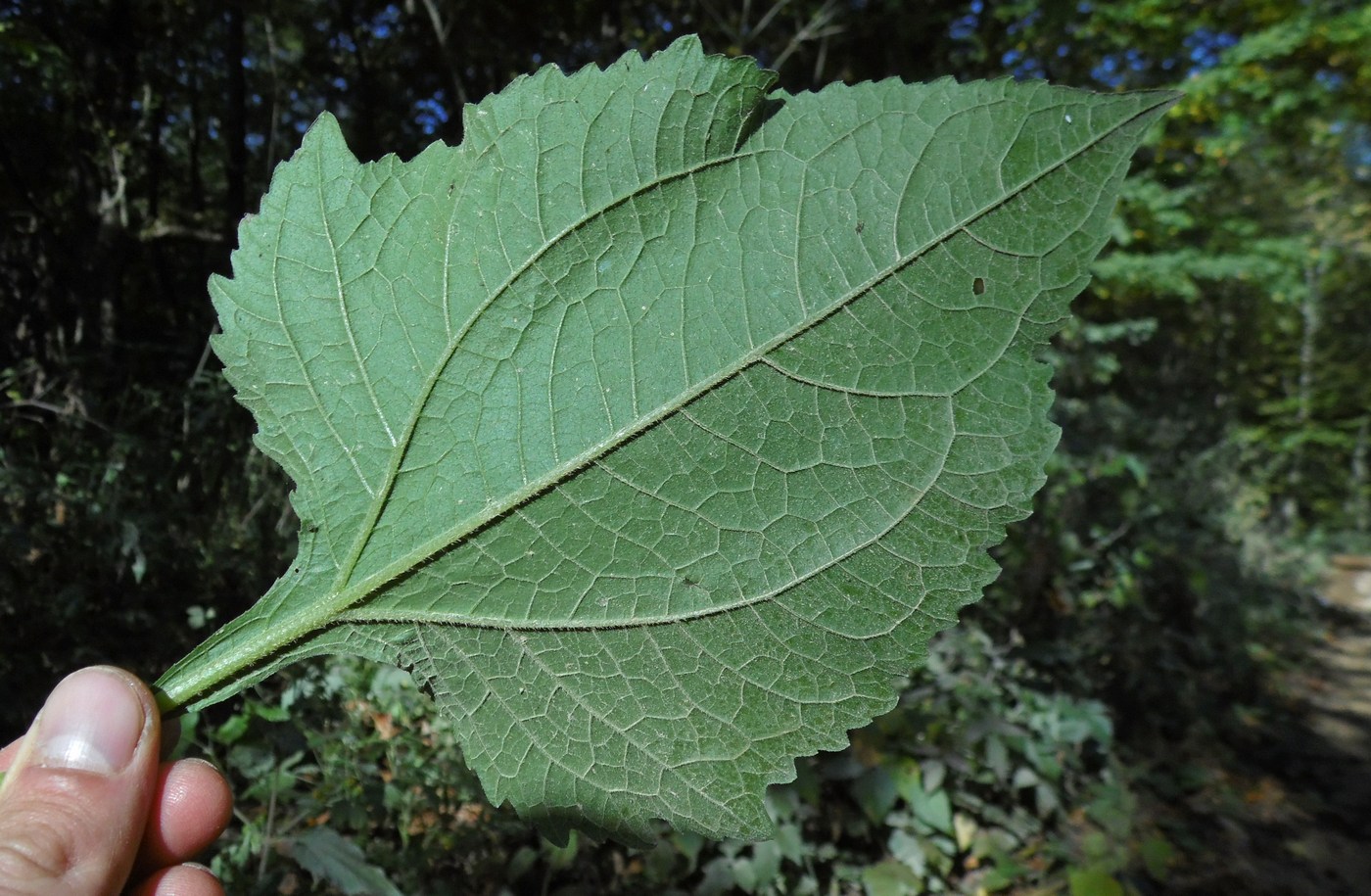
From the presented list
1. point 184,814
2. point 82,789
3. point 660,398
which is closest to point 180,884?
point 184,814

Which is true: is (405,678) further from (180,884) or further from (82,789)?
(82,789)

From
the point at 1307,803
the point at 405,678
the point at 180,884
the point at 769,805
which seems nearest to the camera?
the point at 180,884

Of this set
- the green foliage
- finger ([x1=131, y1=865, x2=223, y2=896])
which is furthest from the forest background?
finger ([x1=131, y1=865, x2=223, y2=896])

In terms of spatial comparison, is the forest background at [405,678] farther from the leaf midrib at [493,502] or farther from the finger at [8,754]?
the leaf midrib at [493,502]

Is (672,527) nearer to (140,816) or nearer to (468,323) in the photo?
(468,323)

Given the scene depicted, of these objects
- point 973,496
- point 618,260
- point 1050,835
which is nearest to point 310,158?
point 618,260

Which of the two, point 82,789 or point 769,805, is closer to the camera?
point 82,789

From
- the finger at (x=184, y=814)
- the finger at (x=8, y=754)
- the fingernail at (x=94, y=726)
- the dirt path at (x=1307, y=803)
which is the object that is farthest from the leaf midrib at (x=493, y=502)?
the dirt path at (x=1307, y=803)
